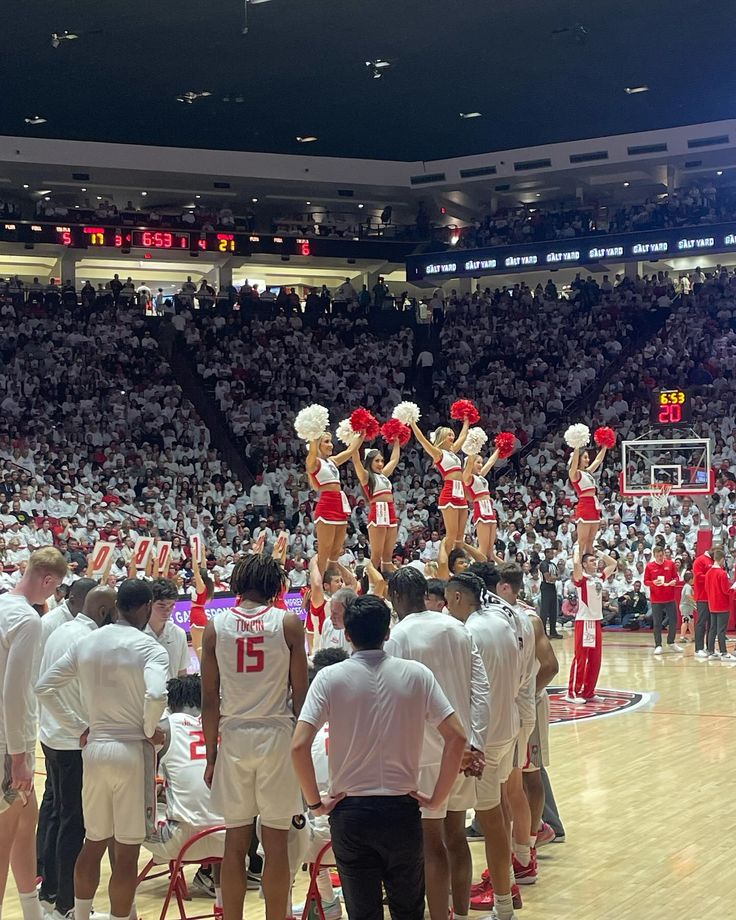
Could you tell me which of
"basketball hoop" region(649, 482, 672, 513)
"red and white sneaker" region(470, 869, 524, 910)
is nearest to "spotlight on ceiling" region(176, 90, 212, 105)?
"basketball hoop" region(649, 482, 672, 513)

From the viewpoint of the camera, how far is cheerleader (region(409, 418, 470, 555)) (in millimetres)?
13547

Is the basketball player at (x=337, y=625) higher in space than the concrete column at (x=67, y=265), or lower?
lower

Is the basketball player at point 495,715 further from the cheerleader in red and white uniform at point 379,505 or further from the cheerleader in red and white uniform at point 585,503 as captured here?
the cheerleader in red and white uniform at point 585,503

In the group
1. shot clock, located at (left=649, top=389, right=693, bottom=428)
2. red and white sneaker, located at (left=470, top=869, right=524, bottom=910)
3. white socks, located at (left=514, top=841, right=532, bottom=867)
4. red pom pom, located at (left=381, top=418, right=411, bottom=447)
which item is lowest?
red and white sneaker, located at (left=470, top=869, right=524, bottom=910)

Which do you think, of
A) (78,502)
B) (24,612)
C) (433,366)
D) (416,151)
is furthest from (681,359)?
(24,612)

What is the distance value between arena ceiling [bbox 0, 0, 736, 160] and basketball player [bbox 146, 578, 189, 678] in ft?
48.8

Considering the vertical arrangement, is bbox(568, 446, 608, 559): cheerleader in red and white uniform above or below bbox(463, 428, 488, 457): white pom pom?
below

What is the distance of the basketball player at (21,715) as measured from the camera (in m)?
5.29

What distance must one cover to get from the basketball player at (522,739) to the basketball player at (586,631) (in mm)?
5663

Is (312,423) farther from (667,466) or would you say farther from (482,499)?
(667,466)

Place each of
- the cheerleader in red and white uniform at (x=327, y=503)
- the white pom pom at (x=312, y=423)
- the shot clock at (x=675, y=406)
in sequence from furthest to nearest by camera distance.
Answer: the shot clock at (x=675, y=406) → the cheerleader in red and white uniform at (x=327, y=503) → the white pom pom at (x=312, y=423)

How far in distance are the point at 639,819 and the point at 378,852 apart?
14.0 feet

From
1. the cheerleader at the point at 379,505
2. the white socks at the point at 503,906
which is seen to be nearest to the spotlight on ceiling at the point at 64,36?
the cheerleader at the point at 379,505

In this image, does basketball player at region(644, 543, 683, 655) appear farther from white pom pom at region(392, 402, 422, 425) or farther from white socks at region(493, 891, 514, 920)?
white socks at region(493, 891, 514, 920)
